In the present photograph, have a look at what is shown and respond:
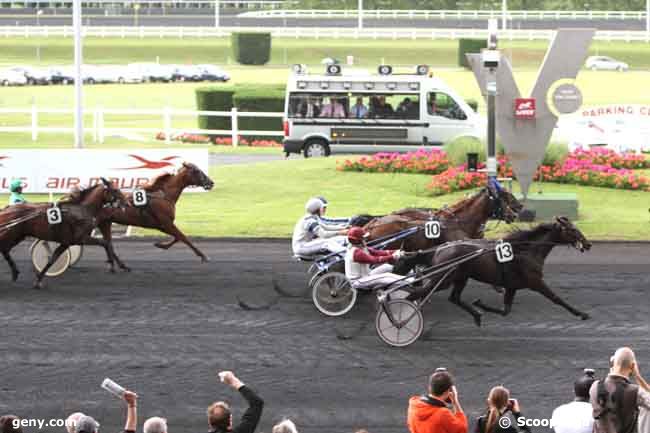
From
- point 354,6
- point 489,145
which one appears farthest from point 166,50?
point 489,145

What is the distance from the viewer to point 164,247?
1788 cm

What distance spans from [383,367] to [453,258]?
1778mm

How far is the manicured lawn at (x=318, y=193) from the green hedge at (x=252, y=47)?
4403cm

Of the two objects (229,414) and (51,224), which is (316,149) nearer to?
(51,224)

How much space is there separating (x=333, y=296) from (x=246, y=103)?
23.8 m

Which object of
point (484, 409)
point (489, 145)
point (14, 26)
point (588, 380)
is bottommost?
point (484, 409)

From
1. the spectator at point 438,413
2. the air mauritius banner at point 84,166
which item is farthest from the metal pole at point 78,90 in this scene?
the spectator at point 438,413

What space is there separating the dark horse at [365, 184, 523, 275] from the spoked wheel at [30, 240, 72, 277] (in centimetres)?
449

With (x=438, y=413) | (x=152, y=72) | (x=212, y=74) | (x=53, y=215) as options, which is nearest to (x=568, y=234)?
(x=438, y=413)

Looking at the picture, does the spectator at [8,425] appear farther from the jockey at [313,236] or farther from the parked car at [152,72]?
the parked car at [152,72]

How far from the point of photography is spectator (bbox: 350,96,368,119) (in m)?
29.2

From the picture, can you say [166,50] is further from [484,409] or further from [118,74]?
[484,409]

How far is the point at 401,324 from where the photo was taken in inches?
512

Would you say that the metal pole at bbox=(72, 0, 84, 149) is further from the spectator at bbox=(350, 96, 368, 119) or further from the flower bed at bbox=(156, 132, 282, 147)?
the flower bed at bbox=(156, 132, 282, 147)
